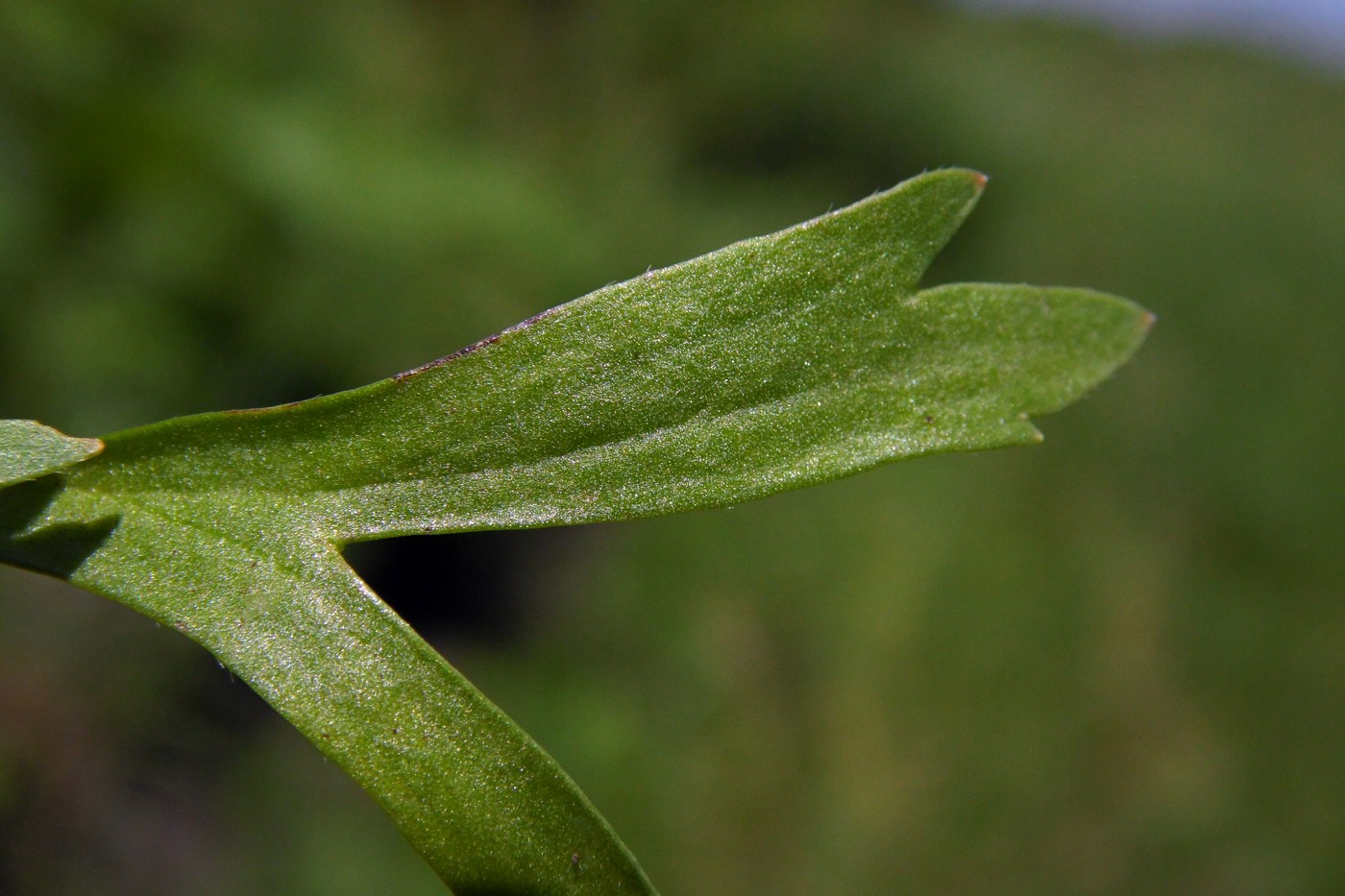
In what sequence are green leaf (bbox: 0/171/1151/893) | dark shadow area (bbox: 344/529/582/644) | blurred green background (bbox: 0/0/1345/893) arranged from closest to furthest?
green leaf (bbox: 0/171/1151/893), blurred green background (bbox: 0/0/1345/893), dark shadow area (bbox: 344/529/582/644)

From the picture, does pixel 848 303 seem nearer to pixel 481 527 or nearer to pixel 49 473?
pixel 481 527

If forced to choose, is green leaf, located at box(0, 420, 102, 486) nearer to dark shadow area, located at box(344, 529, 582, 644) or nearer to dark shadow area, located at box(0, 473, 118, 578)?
dark shadow area, located at box(0, 473, 118, 578)

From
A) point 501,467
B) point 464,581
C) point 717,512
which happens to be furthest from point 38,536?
point 717,512

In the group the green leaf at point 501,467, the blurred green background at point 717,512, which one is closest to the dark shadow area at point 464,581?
the blurred green background at point 717,512

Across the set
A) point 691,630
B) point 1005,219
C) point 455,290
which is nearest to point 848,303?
point 455,290

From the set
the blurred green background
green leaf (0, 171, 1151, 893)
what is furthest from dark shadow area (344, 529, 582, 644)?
green leaf (0, 171, 1151, 893)

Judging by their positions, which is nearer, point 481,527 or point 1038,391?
point 481,527
